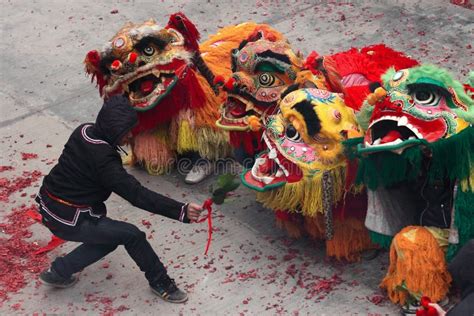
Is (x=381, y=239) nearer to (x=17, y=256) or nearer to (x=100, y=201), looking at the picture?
(x=100, y=201)

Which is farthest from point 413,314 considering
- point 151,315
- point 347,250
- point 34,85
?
point 34,85

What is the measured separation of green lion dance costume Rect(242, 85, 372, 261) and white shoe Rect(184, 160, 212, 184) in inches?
38.7

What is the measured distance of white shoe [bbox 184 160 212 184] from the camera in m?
5.83

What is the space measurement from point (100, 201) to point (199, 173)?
1.23 metres

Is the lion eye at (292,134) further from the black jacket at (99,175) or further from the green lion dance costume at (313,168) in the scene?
the black jacket at (99,175)

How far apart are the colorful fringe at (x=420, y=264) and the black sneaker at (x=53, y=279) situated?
1.73m

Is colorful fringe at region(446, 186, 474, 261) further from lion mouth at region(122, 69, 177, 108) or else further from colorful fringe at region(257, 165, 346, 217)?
lion mouth at region(122, 69, 177, 108)

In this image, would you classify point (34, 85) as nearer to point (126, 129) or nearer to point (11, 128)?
point (11, 128)

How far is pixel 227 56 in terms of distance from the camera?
591 cm

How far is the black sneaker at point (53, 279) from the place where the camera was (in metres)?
4.87

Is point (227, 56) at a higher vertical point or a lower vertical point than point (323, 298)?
higher

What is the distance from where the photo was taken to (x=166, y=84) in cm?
551

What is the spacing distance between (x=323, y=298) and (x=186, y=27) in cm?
188

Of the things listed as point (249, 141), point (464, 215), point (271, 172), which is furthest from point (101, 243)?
point (464, 215)
